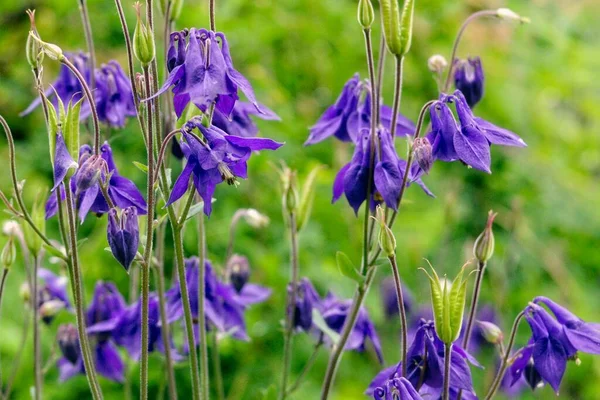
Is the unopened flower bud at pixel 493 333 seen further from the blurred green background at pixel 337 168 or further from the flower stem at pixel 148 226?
the blurred green background at pixel 337 168

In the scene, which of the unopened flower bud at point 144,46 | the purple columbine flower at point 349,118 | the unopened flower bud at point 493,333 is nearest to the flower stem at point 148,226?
the unopened flower bud at point 144,46

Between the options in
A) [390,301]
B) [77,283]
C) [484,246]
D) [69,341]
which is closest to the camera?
[77,283]

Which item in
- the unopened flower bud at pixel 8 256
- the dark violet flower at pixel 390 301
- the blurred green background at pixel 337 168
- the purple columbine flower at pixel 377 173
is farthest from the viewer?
the dark violet flower at pixel 390 301

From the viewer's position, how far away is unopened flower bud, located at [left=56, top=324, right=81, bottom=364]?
6.74 ft

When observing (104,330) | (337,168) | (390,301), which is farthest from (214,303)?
(337,168)

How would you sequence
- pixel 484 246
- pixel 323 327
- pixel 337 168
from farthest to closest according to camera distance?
pixel 337 168, pixel 323 327, pixel 484 246

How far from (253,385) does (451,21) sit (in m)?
2.14

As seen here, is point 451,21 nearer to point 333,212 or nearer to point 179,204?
point 333,212

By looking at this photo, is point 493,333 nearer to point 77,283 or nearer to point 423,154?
point 423,154

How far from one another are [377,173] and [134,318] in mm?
749

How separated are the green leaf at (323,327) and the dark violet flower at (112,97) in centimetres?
68

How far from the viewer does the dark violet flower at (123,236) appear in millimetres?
1466

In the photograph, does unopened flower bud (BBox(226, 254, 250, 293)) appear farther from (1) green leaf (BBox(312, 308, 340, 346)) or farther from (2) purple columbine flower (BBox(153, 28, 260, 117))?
(2) purple columbine flower (BBox(153, 28, 260, 117))

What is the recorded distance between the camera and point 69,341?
205 cm
